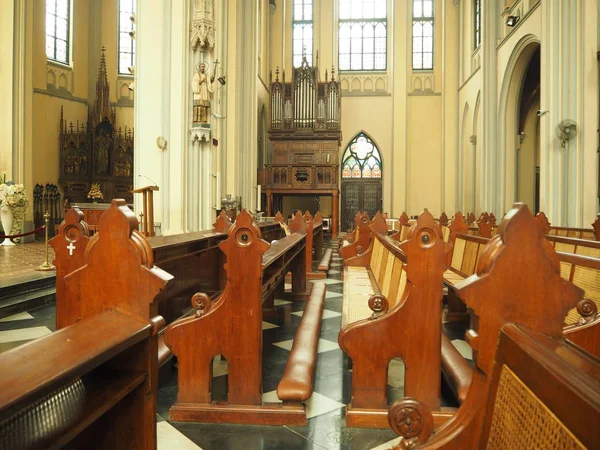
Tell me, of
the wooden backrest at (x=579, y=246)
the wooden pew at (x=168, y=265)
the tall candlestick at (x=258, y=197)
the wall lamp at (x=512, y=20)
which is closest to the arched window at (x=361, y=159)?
the tall candlestick at (x=258, y=197)

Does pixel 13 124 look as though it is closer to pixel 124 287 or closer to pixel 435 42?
pixel 124 287

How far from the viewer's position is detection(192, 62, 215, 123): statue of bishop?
968 cm

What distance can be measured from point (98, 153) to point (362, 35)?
36.5 ft

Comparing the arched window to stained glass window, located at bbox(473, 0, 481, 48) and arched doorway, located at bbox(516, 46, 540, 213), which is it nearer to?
stained glass window, located at bbox(473, 0, 481, 48)

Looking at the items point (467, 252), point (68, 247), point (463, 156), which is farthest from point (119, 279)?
point (463, 156)

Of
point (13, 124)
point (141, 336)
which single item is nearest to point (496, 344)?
point (141, 336)

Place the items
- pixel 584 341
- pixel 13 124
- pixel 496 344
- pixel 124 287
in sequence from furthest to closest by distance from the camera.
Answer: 1. pixel 13 124
2. pixel 584 341
3. pixel 124 287
4. pixel 496 344

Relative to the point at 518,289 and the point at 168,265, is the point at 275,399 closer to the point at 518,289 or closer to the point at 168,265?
the point at 168,265

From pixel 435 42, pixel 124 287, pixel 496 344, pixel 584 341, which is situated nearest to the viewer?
pixel 496 344

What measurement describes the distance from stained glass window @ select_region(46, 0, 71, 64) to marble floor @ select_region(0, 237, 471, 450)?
13.0 meters

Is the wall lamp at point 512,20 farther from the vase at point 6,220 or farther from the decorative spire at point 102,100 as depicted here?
the vase at point 6,220

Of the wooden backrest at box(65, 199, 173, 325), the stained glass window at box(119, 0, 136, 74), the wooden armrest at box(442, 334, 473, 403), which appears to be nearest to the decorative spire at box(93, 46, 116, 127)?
the stained glass window at box(119, 0, 136, 74)

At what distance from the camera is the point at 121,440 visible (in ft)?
5.16

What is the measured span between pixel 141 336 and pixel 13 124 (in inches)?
472
